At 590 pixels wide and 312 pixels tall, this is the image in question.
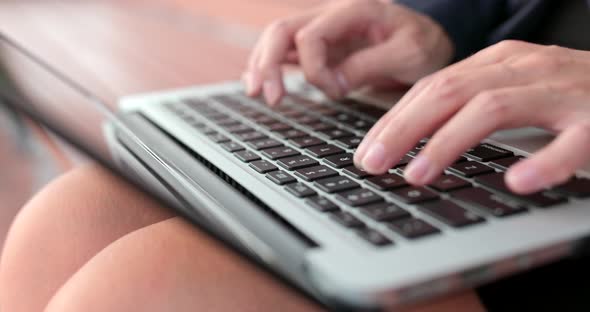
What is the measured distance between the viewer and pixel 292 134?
1.44 feet

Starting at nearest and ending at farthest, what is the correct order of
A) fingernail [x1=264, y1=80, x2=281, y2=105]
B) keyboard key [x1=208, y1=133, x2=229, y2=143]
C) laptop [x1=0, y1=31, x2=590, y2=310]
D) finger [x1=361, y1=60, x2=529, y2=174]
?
laptop [x1=0, y1=31, x2=590, y2=310], finger [x1=361, y1=60, x2=529, y2=174], keyboard key [x1=208, y1=133, x2=229, y2=143], fingernail [x1=264, y1=80, x2=281, y2=105]

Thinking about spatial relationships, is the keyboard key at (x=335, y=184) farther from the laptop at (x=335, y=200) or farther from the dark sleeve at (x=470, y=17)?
the dark sleeve at (x=470, y=17)

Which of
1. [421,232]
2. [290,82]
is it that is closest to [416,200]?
[421,232]

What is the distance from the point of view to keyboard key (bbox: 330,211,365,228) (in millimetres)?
257

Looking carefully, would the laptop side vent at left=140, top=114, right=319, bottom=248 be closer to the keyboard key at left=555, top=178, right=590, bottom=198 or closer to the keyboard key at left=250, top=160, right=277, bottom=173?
the keyboard key at left=250, top=160, right=277, bottom=173

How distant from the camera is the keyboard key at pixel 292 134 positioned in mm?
432

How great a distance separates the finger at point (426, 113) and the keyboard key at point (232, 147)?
0.10 meters

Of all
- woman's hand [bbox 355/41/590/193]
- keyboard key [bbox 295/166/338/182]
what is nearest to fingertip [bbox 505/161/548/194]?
woman's hand [bbox 355/41/590/193]

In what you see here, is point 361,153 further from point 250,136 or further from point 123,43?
point 123,43

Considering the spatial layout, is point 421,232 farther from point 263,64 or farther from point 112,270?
point 263,64

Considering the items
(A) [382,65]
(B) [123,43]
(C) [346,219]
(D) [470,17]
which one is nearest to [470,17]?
(D) [470,17]

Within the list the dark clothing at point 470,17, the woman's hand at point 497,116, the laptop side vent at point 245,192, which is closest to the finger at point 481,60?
the woman's hand at point 497,116

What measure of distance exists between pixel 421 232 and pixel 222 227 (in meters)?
0.10

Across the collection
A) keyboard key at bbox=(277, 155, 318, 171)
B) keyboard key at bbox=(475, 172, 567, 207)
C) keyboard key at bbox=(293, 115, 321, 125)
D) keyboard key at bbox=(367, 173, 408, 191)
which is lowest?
keyboard key at bbox=(475, 172, 567, 207)
